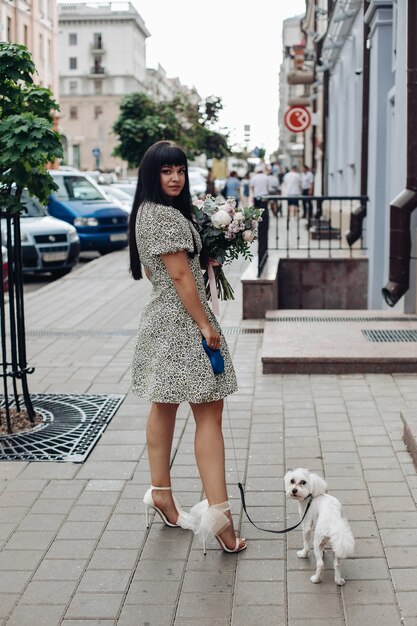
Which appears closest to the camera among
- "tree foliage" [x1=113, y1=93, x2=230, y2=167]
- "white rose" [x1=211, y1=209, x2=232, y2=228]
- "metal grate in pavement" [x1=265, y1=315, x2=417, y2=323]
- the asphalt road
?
"white rose" [x1=211, y1=209, x2=232, y2=228]

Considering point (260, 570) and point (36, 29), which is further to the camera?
point (36, 29)

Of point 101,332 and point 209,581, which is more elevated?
point 101,332

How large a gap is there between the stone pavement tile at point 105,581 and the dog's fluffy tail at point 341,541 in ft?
2.94

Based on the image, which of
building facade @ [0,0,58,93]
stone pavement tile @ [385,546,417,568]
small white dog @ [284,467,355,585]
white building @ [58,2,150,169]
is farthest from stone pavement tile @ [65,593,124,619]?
white building @ [58,2,150,169]

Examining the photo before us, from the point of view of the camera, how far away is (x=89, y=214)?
21.8m

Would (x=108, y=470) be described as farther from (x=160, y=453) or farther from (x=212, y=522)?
(x=212, y=522)

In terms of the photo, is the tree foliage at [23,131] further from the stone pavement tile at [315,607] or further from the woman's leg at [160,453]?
the stone pavement tile at [315,607]

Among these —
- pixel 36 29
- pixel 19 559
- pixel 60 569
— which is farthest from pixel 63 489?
pixel 36 29

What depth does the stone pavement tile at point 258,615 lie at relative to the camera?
3.88 metres

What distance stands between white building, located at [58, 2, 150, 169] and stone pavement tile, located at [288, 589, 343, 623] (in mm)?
99777

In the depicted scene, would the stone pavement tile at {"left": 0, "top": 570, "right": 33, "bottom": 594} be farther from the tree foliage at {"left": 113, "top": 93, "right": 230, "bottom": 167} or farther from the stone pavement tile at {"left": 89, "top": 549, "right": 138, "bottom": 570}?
the tree foliage at {"left": 113, "top": 93, "right": 230, "bottom": 167}

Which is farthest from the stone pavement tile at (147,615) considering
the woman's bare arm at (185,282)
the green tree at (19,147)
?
the green tree at (19,147)

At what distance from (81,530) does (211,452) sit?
791 millimetres

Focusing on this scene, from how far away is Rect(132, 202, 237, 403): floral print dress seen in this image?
4531 mm
